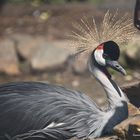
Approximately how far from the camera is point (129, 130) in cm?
505

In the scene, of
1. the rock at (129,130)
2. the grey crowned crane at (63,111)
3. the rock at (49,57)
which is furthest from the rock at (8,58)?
the rock at (129,130)

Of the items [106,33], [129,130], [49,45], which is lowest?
[49,45]

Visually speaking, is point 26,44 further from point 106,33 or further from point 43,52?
point 106,33

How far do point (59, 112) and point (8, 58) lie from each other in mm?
5250

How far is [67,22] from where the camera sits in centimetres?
1238

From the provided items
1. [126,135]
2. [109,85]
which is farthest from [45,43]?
[126,135]

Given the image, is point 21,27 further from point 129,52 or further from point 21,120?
point 21,120

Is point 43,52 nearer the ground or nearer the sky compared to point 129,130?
nearer the ground

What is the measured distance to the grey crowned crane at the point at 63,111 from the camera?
582 cm

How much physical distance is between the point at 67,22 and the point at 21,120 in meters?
6.65

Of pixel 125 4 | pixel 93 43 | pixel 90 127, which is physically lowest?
pixel 125 4

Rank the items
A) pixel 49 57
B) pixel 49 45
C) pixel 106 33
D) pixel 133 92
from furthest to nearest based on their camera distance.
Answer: pixel 49 45
pixel 49 57
pixel 133 92
pixel 106 33

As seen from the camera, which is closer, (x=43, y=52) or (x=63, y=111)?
(x=63, y=111)

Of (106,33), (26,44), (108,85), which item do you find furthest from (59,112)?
(26,44)
